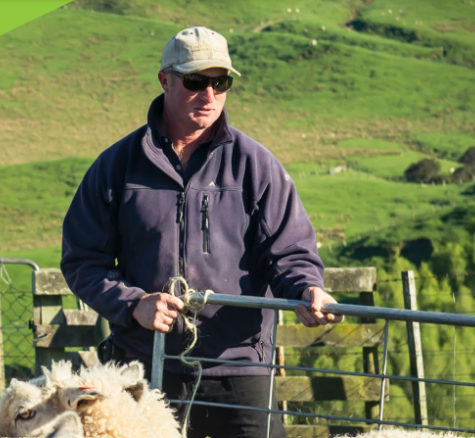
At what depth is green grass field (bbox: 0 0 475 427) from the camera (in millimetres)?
20172

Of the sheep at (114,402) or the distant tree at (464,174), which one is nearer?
the sheep at (114,402)

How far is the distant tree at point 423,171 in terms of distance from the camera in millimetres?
21062

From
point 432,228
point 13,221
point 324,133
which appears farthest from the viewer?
point 324,133

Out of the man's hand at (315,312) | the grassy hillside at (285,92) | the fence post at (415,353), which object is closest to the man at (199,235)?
the man's hand at (315,312)

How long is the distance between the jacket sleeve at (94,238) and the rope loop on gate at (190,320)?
0.77 ft

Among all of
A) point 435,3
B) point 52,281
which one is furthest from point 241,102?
point 52,281

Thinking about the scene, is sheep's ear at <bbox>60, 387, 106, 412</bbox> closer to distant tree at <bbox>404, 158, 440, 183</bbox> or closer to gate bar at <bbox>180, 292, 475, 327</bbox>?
gate bar at <bbox>180, 292, 475, 327</bbox>

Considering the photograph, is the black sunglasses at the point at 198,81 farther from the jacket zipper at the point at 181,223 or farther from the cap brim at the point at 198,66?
the jacket zipper at the point at 181,223

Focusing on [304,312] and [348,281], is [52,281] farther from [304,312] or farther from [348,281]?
[304,312]

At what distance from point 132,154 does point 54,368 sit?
93 centimetres

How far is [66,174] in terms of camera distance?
21031 millimetres

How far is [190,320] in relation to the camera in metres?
2.89

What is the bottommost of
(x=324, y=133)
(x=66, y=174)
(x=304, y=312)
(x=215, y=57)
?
(x=304, y=312)

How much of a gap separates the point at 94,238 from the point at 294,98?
21846 mm
